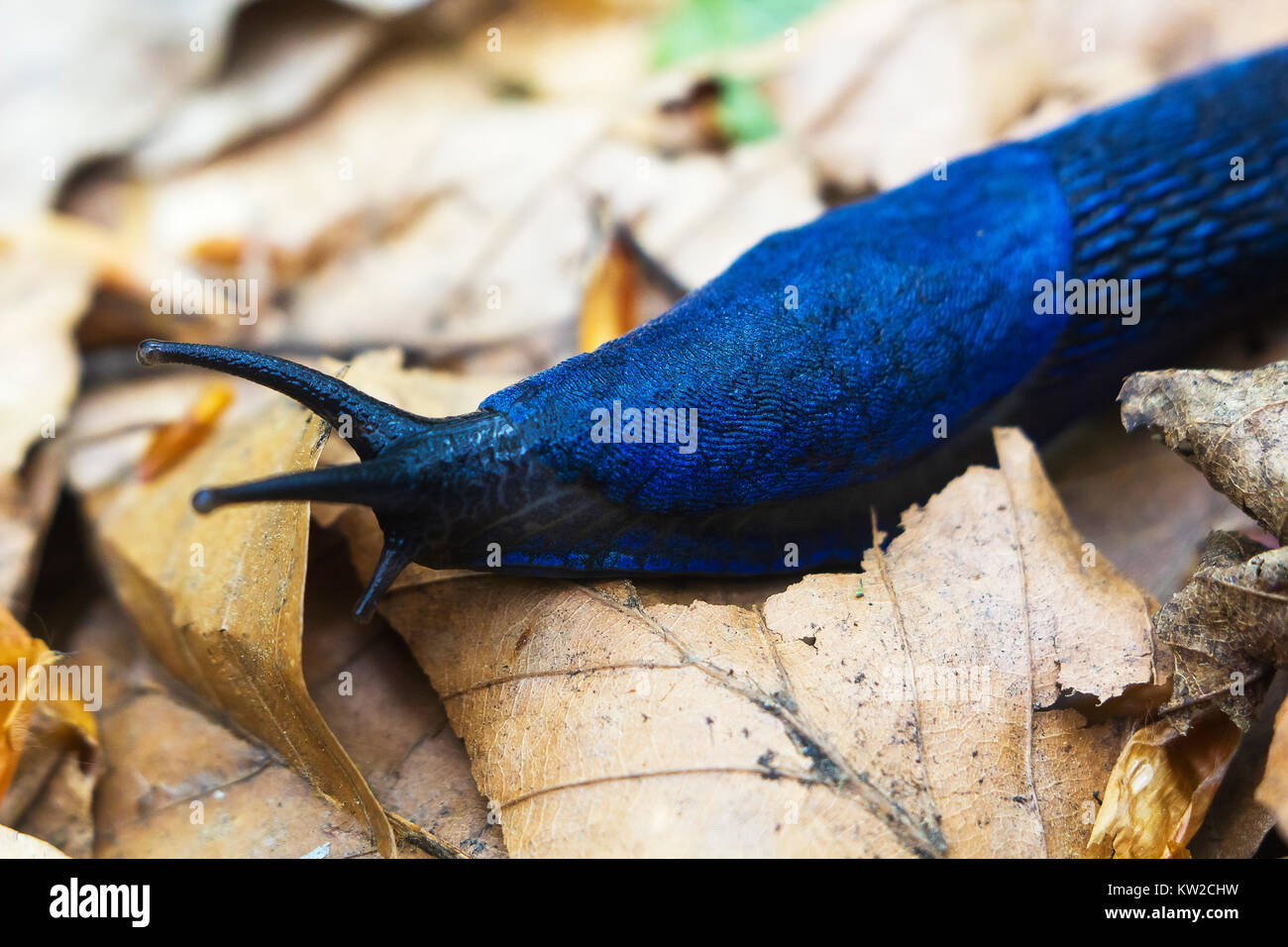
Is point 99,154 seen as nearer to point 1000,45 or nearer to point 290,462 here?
point 290,462

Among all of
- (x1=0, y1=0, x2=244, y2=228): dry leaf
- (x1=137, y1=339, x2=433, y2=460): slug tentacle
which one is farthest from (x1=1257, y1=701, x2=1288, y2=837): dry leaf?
(x1=0, y1=0, x2=244, y2=228): dry leaf

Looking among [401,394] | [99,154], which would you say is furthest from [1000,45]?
[99,154]

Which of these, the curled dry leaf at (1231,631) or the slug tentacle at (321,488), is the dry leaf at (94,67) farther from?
the curled dry leaf at (1231,631)
